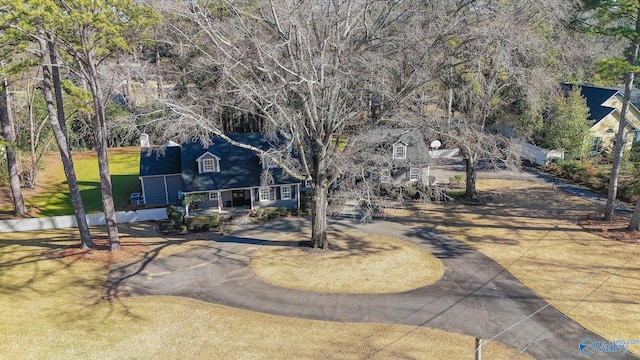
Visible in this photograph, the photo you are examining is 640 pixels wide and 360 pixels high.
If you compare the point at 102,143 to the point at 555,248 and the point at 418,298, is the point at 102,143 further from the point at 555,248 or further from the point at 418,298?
the point at 555,248

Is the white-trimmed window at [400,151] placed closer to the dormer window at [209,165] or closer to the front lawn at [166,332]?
the dormer window at [209,165]

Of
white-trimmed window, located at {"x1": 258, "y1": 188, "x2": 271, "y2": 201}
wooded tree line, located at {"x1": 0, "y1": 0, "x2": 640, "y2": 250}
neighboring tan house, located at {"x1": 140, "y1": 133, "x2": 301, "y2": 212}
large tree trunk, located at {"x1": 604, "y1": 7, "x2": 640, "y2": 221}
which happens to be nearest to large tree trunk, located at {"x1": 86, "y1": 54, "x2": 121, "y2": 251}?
wooded tree line, located at {"x1": 0, "y1": 0, "x2": 640, "y2": 250}

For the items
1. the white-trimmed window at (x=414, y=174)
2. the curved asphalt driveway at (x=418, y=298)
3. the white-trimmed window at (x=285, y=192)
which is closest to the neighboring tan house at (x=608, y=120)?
the white-trimmed window at (x=414, y=174)

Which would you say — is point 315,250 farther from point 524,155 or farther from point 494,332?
point 524,155

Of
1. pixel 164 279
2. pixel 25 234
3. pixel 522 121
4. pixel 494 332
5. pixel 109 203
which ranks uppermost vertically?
pixel 522 121

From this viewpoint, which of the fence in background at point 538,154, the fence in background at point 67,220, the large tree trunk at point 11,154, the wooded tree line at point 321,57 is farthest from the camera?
the fence in background at point 538,154

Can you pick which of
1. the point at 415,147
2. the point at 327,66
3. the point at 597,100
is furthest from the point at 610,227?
the point at 597,100

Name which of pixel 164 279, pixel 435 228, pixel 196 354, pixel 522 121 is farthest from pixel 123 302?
pixel 522 121
